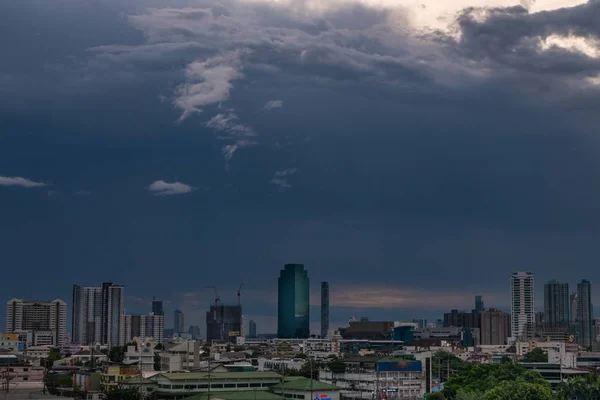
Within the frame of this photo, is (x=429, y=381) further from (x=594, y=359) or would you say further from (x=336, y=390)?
(x=594, y=359)

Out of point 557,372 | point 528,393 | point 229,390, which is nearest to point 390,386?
point 557,372

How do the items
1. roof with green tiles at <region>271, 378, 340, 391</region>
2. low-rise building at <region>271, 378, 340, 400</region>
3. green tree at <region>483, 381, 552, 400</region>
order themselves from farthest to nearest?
roof with green tiles at <region>271, 378, 340, 391</region> → low-rise building at <region>271, 378, 340, 400</region> → green tree at <region>483, 381, 552, 400</region>

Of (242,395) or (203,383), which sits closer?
(242,395)

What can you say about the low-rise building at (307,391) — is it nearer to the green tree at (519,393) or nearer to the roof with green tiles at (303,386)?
the roof with green tiles at (303,386)

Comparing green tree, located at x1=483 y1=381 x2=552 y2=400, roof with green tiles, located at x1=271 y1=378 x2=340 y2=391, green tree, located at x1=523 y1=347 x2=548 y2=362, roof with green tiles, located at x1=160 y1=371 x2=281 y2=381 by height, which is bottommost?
green tree, located at x1=523 y1=347 x2=548 y2=362

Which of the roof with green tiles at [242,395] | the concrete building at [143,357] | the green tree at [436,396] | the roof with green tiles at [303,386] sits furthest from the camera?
the concrete building at [143,357]

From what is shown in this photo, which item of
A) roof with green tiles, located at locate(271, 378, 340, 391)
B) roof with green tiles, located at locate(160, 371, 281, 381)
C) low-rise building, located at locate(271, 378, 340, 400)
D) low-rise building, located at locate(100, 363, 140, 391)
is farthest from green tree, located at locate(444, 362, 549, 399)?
low-rise building, located at locate(100, 363, 140, 391)

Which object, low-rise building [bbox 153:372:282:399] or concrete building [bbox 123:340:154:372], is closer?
low-rise building [bbox 153:372:282:399]

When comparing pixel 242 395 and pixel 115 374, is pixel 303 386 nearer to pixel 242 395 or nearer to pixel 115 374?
pixel 242 395

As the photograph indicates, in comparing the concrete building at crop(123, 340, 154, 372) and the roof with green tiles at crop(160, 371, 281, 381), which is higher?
the roof with green tiles at crop(160, 371, 281, 381)

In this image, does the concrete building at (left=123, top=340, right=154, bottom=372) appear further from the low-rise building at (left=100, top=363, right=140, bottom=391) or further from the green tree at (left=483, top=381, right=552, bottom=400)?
the green tree at (left=483, top=381, right=552, bottom=400)

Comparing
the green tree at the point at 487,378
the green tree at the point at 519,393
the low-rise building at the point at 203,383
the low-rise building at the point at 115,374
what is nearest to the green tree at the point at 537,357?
the green tree at the point at 487,378

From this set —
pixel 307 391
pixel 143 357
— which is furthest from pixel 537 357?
pixel 307 391
